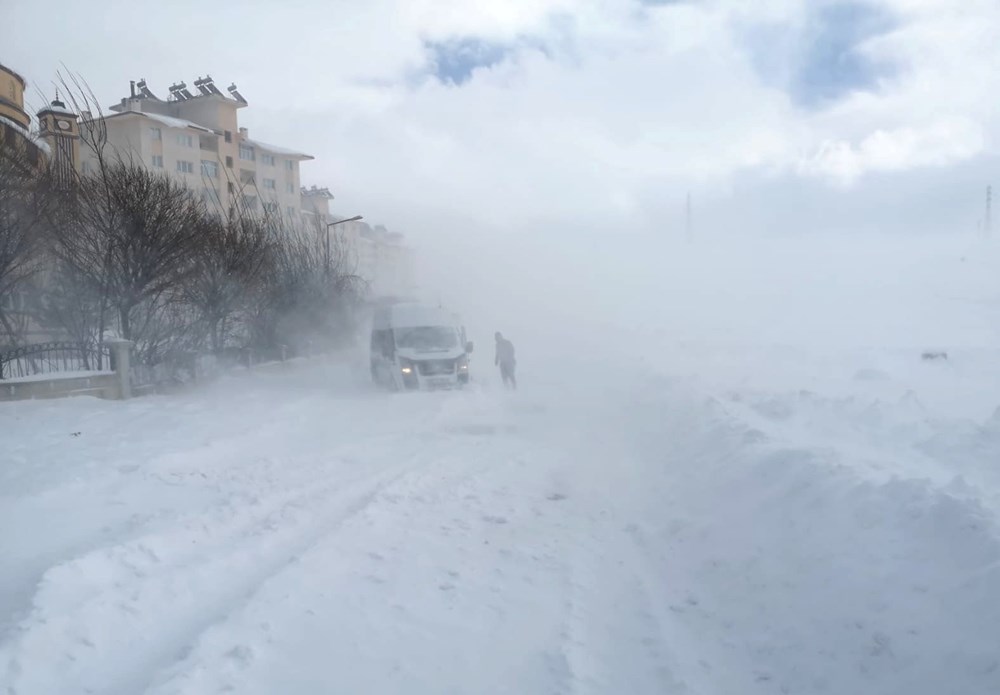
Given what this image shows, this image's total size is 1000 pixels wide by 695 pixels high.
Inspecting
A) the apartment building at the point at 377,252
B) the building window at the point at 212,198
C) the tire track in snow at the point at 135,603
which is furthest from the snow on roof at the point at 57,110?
the apartment building at the point at 377,252

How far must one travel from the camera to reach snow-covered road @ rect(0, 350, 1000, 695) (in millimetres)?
4703

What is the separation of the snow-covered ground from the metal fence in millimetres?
2789

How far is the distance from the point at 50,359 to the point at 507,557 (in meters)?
13.5

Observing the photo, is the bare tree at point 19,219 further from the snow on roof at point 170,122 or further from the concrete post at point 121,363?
the snow on roof at point 170,122

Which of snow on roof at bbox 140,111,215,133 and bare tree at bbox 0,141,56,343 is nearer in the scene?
bare tree at bbox 0,141,56,343

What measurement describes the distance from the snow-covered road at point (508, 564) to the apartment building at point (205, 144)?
3580cm

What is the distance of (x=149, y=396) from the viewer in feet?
56.9

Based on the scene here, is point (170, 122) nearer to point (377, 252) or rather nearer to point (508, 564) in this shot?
point (377, 252)

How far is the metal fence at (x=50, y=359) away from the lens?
15.6 meters

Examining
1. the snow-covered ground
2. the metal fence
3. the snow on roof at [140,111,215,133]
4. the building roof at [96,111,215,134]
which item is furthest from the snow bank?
the snow on roof at [140,111,215,133]

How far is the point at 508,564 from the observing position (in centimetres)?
673

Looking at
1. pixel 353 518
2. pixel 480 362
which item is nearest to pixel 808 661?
pixel 353 518

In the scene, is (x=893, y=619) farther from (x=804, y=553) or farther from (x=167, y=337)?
(x=167, y=337)

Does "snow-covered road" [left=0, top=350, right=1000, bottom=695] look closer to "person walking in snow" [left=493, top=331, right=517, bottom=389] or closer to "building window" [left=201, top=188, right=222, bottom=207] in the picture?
"person walking in snow" [left=493, top=331, right=517, bottom=389]
